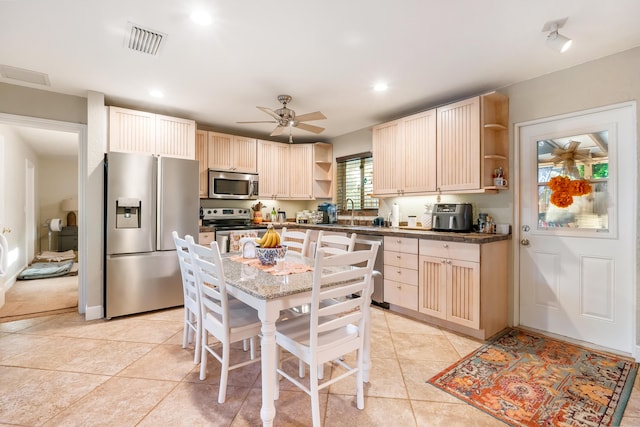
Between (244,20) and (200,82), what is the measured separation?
3.93 ft

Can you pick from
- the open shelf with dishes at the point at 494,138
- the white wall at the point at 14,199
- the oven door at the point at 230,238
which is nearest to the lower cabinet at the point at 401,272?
the open shelf with dishes at the point at 494,138

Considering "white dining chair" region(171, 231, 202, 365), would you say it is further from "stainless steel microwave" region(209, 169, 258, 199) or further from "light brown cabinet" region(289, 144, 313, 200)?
A: "light brown cabinet" region(289, 144, 313, 200)

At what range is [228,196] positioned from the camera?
14.5 feet

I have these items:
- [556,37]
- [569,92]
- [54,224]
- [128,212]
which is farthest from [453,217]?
[54,224]

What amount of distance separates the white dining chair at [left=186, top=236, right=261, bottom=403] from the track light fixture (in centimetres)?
262

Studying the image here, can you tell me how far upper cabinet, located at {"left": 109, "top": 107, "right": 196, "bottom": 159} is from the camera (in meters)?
3.39

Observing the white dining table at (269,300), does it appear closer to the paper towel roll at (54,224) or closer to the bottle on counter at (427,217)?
the bottle on counter at (427,217)

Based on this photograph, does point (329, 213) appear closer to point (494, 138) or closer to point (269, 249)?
point (494, 138)

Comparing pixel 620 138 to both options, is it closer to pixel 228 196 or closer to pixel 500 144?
pixel 500 144

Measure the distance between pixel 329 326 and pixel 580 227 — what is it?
101 inches

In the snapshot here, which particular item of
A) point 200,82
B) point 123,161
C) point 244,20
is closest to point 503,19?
point 244,20

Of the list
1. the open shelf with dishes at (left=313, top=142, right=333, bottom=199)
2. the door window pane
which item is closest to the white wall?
the open shelf with dishes at (left=313, top=142, right=333, bottom=199)

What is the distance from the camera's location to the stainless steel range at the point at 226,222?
3989 millimetres

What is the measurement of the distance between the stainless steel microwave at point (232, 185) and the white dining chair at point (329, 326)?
2938mm
